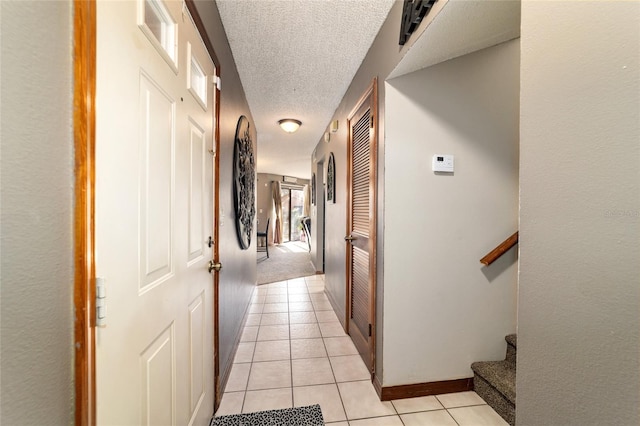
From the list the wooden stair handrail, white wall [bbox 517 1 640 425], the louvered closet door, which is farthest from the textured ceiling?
the wooden stair handrail

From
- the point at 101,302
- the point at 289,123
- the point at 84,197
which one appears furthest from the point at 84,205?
the point at 289,123

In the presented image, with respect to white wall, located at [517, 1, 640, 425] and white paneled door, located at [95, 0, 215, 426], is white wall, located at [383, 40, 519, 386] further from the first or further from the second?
white paneled door, located at [95, 0, 215, 426]

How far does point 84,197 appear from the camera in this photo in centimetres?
54

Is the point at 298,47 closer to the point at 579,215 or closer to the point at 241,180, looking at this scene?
the point at 241,180

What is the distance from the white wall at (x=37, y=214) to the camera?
16.0 inches

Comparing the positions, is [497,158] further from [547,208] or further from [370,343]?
[370,343]

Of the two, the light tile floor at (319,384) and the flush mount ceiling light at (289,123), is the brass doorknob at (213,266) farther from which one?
the flush mount ceiling light at (289,123)

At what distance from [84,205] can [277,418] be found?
1.55 m

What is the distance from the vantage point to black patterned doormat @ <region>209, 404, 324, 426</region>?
144 cm

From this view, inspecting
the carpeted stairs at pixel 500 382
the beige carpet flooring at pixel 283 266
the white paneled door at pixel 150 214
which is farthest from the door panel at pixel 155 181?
the beige carpet flooring at pixel 283 266

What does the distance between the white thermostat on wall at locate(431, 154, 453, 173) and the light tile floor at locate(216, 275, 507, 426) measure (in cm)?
149

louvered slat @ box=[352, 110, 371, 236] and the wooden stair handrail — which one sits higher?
louvered slat @ box=[352, 110, 371, 236]

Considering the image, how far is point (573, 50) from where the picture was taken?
0.54 m

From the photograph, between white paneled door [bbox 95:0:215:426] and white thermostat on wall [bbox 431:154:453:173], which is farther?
white thermostat on wall [bbox 431:154:453:173]
